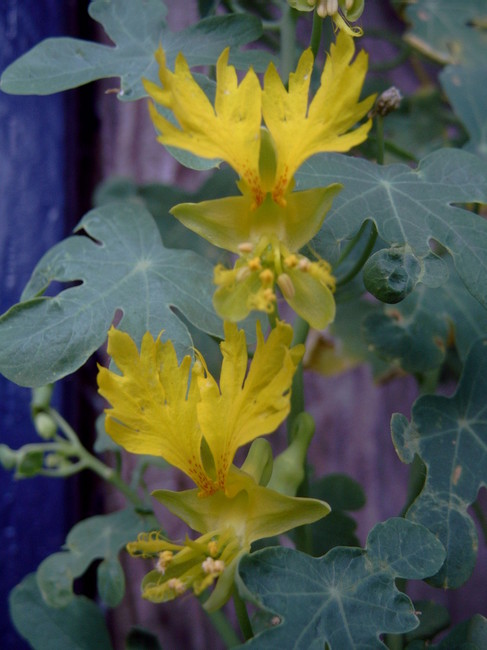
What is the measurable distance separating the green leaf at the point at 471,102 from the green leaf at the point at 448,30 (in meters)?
0.10

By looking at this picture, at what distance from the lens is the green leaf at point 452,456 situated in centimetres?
69

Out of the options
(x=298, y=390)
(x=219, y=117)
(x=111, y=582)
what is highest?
(x=219, y=117)

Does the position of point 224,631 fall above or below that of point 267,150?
below

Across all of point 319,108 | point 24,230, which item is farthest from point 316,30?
point 24,230

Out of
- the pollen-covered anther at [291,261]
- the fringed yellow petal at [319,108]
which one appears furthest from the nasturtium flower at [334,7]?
the pollen-covered anther at [291,261]

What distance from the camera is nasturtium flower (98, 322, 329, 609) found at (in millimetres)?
582

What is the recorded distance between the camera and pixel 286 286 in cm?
60

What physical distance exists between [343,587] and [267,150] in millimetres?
407

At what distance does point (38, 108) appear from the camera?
119 cm

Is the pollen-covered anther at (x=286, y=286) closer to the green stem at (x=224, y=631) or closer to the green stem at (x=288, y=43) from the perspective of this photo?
the green stem at (x=288, y=43)

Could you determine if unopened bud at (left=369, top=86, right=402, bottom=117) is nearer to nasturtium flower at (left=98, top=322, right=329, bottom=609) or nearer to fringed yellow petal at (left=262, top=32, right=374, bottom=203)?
fringed yellow petal at (left=262, top=32, right=374, bottom=203)

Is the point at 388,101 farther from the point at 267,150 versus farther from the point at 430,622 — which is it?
the point at 430,622

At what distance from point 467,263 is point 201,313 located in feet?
0.92

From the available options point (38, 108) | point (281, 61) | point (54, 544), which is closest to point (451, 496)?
point (281, 61)
